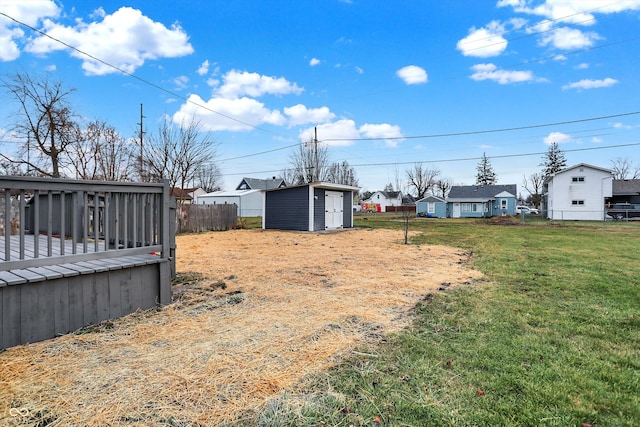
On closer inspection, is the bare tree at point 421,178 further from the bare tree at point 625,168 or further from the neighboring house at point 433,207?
the bare tree at point 625,168

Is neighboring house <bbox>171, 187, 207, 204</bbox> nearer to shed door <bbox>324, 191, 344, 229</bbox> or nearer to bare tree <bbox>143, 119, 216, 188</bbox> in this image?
bare tree <bbox>143, 119, 216, 188</bbox>

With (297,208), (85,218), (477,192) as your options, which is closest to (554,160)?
(477,192)

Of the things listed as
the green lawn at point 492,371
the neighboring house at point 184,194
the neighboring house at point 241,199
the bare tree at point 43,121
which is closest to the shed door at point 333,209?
the neighboring house at point 184,194

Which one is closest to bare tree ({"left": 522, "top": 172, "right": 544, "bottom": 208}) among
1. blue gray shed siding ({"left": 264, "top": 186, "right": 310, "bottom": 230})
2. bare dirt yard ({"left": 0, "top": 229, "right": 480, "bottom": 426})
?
blue gray shed siding ({"left": 264, "top": 186, "right": 310, "bottom": 230})

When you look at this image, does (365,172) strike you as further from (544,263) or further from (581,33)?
(544,263)

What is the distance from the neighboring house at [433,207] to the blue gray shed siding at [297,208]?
78.4 ft

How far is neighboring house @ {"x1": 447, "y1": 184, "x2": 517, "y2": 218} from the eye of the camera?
36312 millimetres

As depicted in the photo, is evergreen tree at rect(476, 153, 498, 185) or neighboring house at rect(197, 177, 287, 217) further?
evergreen tree at rect(476, 153, 498, 185)

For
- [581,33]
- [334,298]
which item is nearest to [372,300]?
[334,298]

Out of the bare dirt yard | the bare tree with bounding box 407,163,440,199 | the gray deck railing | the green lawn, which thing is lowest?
the green lawn

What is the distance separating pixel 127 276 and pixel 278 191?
13.1 m

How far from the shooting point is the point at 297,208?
1583 cm

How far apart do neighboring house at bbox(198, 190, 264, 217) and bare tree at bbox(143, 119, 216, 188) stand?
13915 millimetres

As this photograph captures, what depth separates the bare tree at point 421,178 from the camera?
51.3 meters
